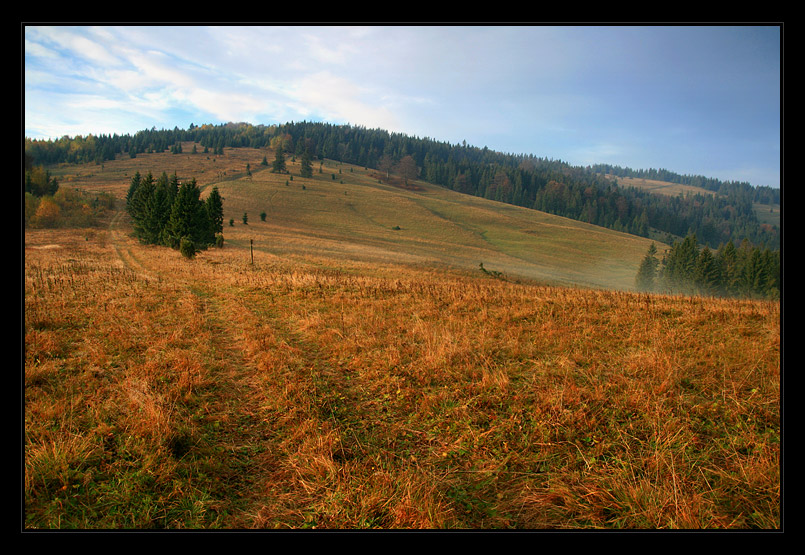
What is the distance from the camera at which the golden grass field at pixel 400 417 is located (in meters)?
2.95

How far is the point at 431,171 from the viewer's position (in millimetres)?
→ 171125

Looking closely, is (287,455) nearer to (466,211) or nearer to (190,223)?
(190,223)

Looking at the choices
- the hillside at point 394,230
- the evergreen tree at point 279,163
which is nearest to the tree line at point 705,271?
the hillside at point 394,230

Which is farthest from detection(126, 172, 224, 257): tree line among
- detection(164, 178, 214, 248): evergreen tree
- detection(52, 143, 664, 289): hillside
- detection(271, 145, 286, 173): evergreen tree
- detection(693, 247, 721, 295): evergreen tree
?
detection(693, 247, 721, 295): evergreen tree

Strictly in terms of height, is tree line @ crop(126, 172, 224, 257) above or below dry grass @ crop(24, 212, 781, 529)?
above

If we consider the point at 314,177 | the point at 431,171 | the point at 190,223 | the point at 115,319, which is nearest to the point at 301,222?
the point at 190,223

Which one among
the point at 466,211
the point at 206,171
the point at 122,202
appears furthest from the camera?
the point at 206,171

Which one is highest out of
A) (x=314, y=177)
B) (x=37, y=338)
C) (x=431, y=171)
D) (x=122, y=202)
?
(x=431, y=171)

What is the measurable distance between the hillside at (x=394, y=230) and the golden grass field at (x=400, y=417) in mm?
30136

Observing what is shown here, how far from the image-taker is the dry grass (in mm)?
2938

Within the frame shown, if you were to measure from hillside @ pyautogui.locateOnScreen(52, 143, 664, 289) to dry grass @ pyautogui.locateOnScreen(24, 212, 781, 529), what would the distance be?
102 feet

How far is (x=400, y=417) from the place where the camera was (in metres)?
4.69

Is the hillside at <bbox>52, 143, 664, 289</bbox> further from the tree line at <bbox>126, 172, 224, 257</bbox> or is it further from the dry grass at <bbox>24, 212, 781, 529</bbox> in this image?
the dry grass at <bbox>24, 212, 781, 529</bbox>

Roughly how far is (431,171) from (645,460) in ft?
580
